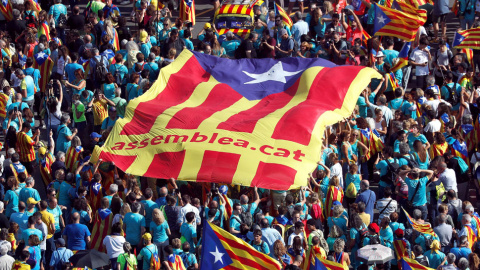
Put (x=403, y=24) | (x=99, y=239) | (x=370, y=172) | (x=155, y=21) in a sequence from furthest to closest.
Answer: (x=155, y=21), (x=403, y=24), (x=370, y=172), (x=99, y=239)

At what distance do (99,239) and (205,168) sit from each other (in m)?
A: 2.27

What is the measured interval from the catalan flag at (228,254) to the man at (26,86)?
8.87 m

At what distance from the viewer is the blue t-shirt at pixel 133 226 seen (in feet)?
62.8

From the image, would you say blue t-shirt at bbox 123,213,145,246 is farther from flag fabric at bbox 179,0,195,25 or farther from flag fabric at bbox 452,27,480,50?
flag fabric at bbox 179,0,195,25

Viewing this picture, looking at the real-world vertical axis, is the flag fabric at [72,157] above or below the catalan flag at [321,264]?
below

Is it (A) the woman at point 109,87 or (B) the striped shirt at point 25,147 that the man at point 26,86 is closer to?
(A) the woman at point 109,87

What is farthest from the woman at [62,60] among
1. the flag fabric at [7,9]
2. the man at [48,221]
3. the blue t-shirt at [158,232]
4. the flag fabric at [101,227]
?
the blue t-shirt at [158,232]

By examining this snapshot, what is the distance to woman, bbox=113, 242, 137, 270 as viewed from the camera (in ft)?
58.8

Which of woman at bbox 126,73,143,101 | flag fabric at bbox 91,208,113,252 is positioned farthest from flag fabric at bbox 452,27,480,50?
flag fabric at bbox 91,208,113,252

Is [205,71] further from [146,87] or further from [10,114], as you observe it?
[10,114]

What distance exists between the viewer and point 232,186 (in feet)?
68.3

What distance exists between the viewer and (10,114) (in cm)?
2311

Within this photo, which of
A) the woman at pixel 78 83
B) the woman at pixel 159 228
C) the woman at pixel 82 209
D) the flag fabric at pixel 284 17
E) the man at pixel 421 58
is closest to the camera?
the woman at pixel 159 228

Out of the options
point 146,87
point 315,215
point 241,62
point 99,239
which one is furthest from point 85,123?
point 315,215
